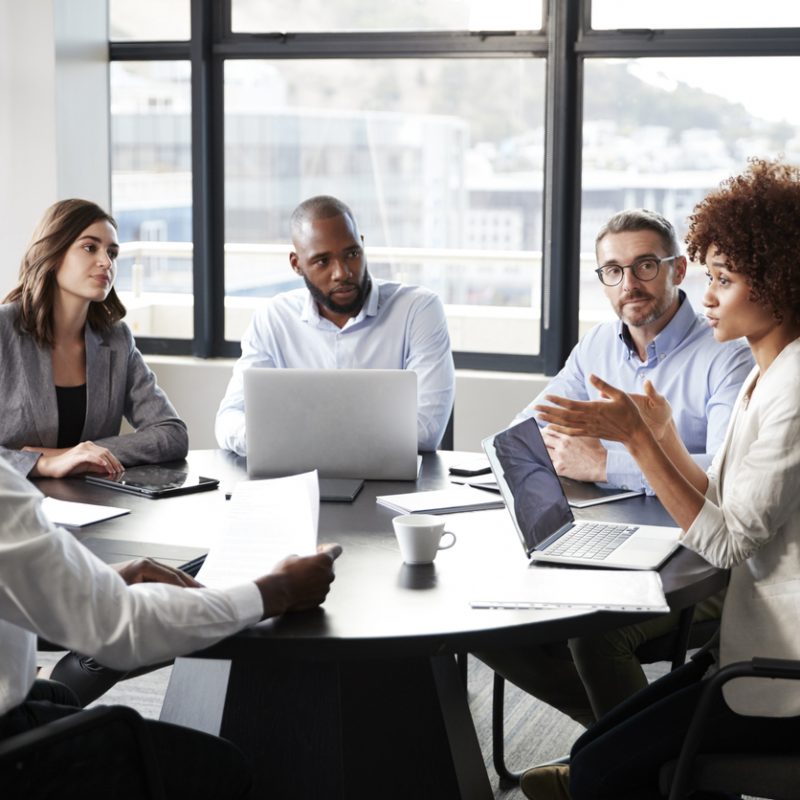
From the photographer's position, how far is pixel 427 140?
483 cm

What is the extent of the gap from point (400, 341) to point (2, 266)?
2.20 m

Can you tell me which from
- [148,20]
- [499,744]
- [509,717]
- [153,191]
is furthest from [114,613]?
[148,20]

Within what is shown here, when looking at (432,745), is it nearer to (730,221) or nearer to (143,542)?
(143,542)

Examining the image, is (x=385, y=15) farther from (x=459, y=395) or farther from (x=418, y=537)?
(x=418, y=537)

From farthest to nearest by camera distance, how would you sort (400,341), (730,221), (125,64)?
1. (125,64)
2. (400,341)
3. (730,221)

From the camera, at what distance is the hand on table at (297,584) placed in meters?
1.63

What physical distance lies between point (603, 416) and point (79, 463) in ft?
4.16

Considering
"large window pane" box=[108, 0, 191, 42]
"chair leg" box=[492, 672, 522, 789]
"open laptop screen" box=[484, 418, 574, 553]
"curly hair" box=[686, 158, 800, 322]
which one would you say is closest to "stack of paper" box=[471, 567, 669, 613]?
"open laptop screen" box=[484, 418, 574, 553]

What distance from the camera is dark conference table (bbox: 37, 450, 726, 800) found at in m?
1.61

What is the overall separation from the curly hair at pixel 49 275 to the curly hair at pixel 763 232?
1759mm

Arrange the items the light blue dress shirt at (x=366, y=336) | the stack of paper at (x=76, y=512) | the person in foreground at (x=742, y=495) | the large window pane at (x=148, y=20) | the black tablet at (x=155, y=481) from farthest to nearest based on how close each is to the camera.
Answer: the large window pane at (x=148, y=20)
the light blue dress shirt at (x=366, y=336)
the black tablet at (x=155, y=481)
the stack of paper at (x=76, y=512)
the person in foreground at (x=742, y=495)

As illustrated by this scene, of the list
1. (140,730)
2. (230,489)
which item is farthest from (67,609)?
(230,489)

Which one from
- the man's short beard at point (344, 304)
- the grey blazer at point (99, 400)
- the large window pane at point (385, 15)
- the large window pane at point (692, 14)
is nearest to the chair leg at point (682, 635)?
the grey blazer at point (99, 400)

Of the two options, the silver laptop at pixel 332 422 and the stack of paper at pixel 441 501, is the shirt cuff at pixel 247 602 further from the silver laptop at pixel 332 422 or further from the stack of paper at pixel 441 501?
the silver laptop at pixel 332 422
